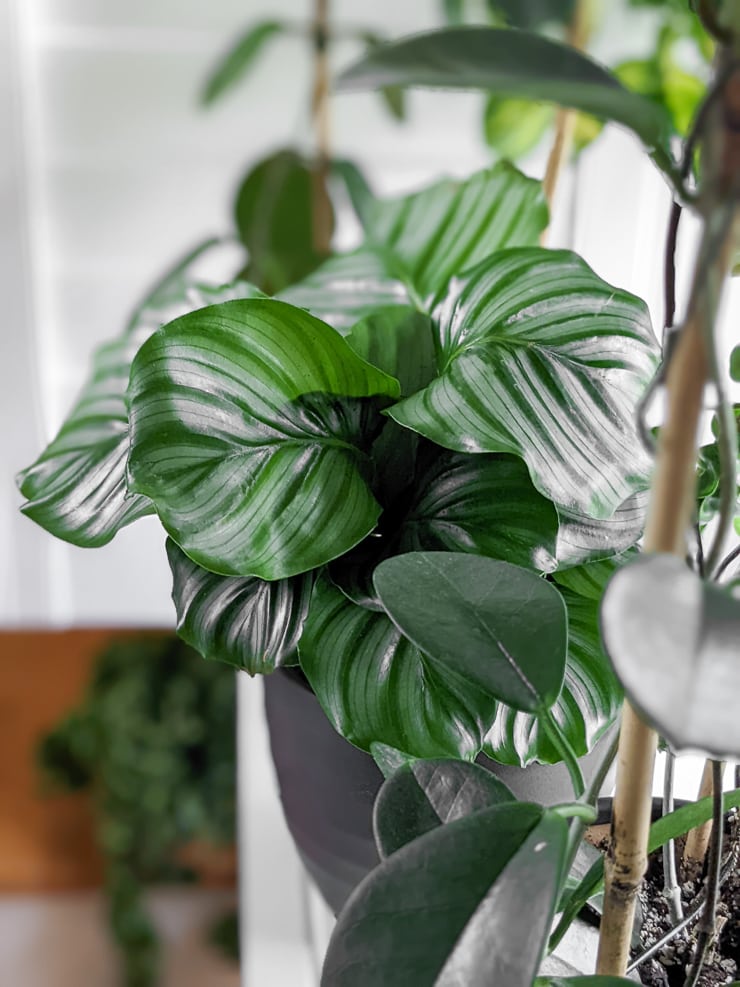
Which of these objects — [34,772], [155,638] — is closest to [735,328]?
[155,638]

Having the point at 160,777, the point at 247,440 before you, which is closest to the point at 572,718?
the point at 247,440

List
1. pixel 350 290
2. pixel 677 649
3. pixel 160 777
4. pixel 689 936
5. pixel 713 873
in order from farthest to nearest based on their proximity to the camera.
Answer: pixel 160 777
pixel 350 290
pixel 689 936
pixel 713 873
pixel 677 649

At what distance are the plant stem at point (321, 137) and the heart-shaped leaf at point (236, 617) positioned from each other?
30.2 inches

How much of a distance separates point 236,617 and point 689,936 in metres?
0.24

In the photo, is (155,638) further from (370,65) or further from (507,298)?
(370,65)

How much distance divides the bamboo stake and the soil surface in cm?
15

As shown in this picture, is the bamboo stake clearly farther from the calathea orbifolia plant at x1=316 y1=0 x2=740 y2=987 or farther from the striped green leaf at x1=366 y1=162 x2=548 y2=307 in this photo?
the striped green leaf at x1=366 y1=162 x2=548 y2=307

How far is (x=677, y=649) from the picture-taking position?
20 cm

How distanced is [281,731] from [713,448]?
0.84 feet

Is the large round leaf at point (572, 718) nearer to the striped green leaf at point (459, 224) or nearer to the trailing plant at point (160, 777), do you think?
the striped green leaf at point (459, 224)

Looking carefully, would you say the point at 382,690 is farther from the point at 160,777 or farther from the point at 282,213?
the point at 160,777

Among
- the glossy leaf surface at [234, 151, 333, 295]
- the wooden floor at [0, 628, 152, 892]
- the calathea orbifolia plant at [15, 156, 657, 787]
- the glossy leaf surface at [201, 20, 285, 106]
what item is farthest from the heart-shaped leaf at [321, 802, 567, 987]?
the wooden floor at [0, 628, 152, 892]

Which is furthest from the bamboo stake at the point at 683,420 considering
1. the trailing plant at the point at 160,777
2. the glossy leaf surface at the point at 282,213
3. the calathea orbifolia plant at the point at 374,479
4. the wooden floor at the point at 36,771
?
the wooden floor at the point at 36,771

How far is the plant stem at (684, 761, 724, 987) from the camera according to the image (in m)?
0.30
